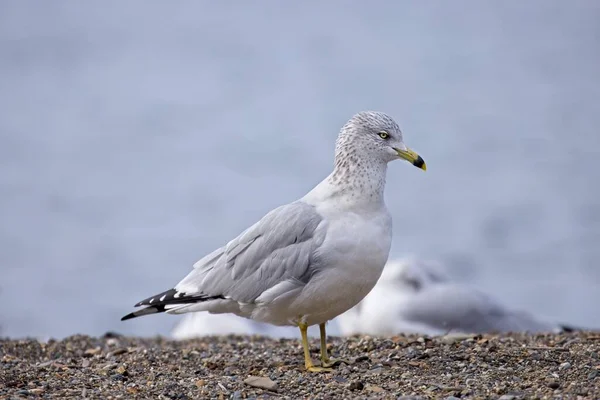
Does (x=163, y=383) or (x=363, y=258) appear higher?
(x=363, y=258)

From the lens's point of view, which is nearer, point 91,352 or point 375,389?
point 375,389

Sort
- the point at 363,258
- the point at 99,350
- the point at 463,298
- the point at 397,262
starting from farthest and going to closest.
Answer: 1. the point at 397,262
2. the point at 463,298
3. the point at 99,350
4. the point at 363,258

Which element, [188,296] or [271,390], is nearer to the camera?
[271,390]

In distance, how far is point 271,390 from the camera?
5453 millimetres

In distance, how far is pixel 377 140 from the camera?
20.5 feet

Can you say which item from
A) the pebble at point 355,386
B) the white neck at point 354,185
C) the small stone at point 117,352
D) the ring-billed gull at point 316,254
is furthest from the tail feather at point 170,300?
the pebble at point 355,386

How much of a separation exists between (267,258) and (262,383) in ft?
2.73

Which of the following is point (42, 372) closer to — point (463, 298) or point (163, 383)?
point (163, 383)

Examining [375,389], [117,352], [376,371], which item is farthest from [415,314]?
[375,389]

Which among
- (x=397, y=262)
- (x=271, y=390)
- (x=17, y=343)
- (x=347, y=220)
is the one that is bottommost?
(x=271, y=390)

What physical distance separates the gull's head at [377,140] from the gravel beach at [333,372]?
1161 mm

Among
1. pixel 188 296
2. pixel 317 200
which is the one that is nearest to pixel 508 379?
pixel 317 200

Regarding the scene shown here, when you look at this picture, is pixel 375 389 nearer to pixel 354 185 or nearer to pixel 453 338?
pixel 354 185

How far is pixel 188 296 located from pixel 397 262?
4240 millimetres
